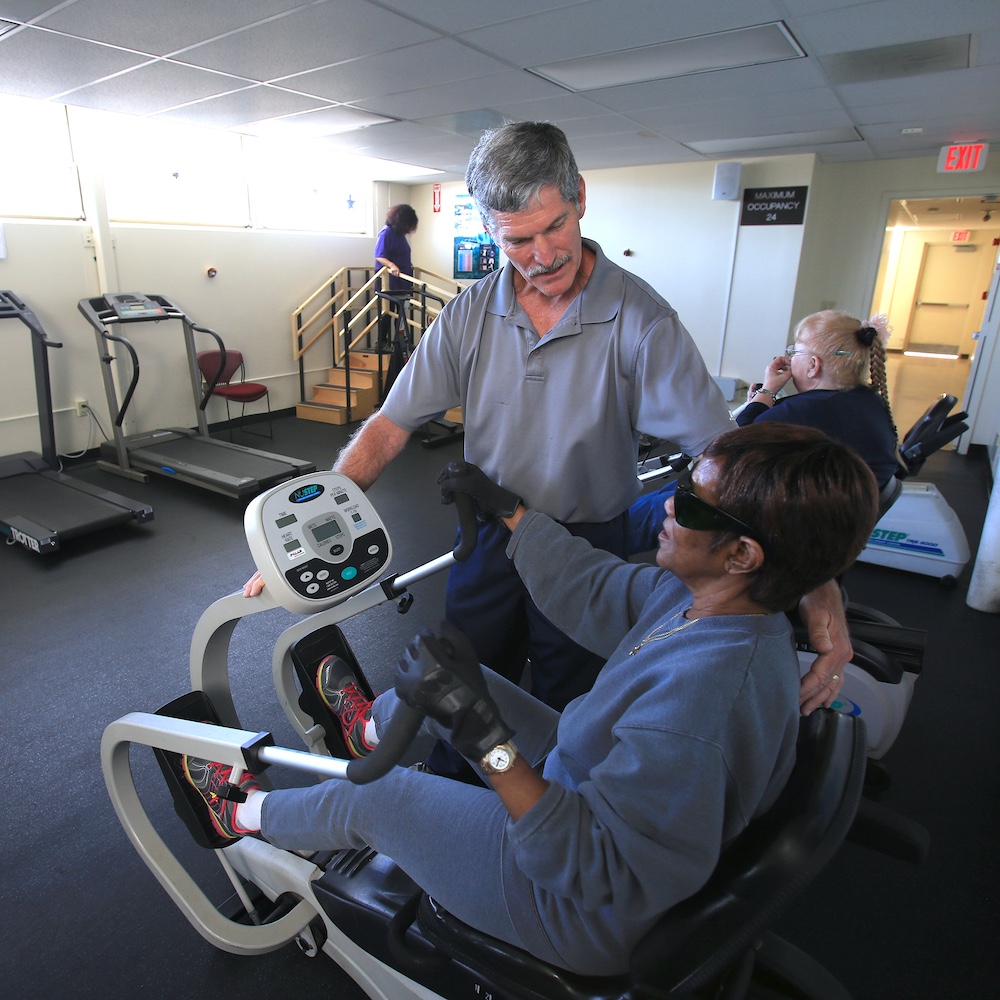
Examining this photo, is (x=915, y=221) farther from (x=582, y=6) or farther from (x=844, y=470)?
(x=844, y=470)

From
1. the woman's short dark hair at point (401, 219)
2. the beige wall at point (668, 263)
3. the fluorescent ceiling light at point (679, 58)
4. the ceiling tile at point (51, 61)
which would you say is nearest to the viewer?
the fluorescent ceiling light at point (679, 58)

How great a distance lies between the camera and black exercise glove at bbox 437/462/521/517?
4.72ft

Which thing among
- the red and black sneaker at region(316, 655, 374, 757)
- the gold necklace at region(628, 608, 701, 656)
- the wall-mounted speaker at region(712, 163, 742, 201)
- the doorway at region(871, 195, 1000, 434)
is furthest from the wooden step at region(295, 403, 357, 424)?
the doorway at region(871, 195, 1000, 434)

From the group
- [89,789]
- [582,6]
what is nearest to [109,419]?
[89,789]

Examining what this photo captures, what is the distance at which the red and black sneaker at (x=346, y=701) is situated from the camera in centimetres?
176

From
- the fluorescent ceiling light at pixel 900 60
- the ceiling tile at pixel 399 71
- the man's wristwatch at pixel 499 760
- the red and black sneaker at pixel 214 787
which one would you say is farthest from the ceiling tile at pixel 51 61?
the man's wristwatch at pixel 499 760

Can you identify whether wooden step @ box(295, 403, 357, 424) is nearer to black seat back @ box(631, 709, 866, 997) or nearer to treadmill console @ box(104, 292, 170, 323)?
treadmill console @ box(104, 292, 170, 323)

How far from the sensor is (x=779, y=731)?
89cm

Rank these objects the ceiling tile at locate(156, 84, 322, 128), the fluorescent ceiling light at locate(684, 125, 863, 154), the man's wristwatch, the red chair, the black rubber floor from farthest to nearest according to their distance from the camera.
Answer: the red chair → the fluorescent ceiling light at locate(684, 125, 863, 154) → the ceiling tile at locate(156, 84, 322, 128) → the black rubber floor → the man's wristwatch

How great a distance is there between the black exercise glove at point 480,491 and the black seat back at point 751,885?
2.54ft

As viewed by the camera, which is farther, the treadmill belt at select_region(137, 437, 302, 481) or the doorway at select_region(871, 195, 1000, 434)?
the doorway at select_region(871, 195, 1000, 434)

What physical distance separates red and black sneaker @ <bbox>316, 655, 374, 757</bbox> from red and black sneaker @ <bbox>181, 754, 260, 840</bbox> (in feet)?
1.19

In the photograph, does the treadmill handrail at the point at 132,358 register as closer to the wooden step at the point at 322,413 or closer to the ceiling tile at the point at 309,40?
the ceiling tile at the point at 309,40

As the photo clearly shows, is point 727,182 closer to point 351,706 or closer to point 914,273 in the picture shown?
point 351,706
